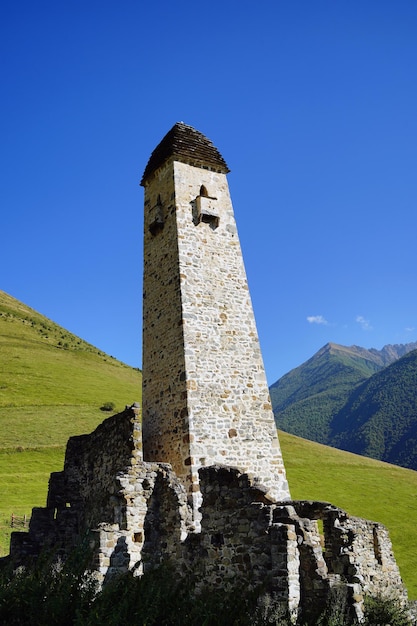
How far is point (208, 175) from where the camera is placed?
2145 cm

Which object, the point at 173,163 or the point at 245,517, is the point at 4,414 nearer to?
the point at 173,163

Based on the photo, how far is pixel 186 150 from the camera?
21.2m

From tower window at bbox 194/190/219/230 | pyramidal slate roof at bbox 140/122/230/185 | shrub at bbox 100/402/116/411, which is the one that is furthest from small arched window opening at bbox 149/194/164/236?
shrub at bbox 100/402/116/411

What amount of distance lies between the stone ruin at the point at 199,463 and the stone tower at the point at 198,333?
0.05 metres

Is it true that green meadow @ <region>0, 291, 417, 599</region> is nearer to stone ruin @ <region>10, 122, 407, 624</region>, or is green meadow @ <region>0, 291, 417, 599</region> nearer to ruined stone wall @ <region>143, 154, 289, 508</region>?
stone ruin @ <region>10, 122, 407, 624</region>

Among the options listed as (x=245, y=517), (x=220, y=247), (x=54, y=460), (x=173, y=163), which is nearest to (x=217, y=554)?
(x=245, y=517)

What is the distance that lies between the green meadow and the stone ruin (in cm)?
1328

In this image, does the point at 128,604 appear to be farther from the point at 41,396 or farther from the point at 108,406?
the point at 41,396

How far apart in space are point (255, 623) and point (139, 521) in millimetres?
5636

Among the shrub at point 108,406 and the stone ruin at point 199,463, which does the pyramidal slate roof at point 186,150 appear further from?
the shrub at point 108,406

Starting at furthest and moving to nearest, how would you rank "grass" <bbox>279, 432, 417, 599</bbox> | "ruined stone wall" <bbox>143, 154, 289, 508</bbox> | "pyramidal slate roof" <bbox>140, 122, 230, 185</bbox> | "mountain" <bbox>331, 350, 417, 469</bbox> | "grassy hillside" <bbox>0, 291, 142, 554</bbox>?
1. "mountain" <bbox>331, 350, 417, 469</bbox>
2. "grassy hillside" <bbox>0, 291, 142, 554</bbox>
3. "grass" <bbox>279, 432, 417, 599</bbox>
4. "pyramidal slate roof" <bbox>140, 122, 230, 185</bbox>
5. "ruined stone wall" <bbox>143, 154, 289, 508</bbox>

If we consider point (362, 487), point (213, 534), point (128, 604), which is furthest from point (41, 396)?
point (128, 604)

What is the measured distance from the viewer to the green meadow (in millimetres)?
46062

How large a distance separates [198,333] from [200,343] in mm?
367
